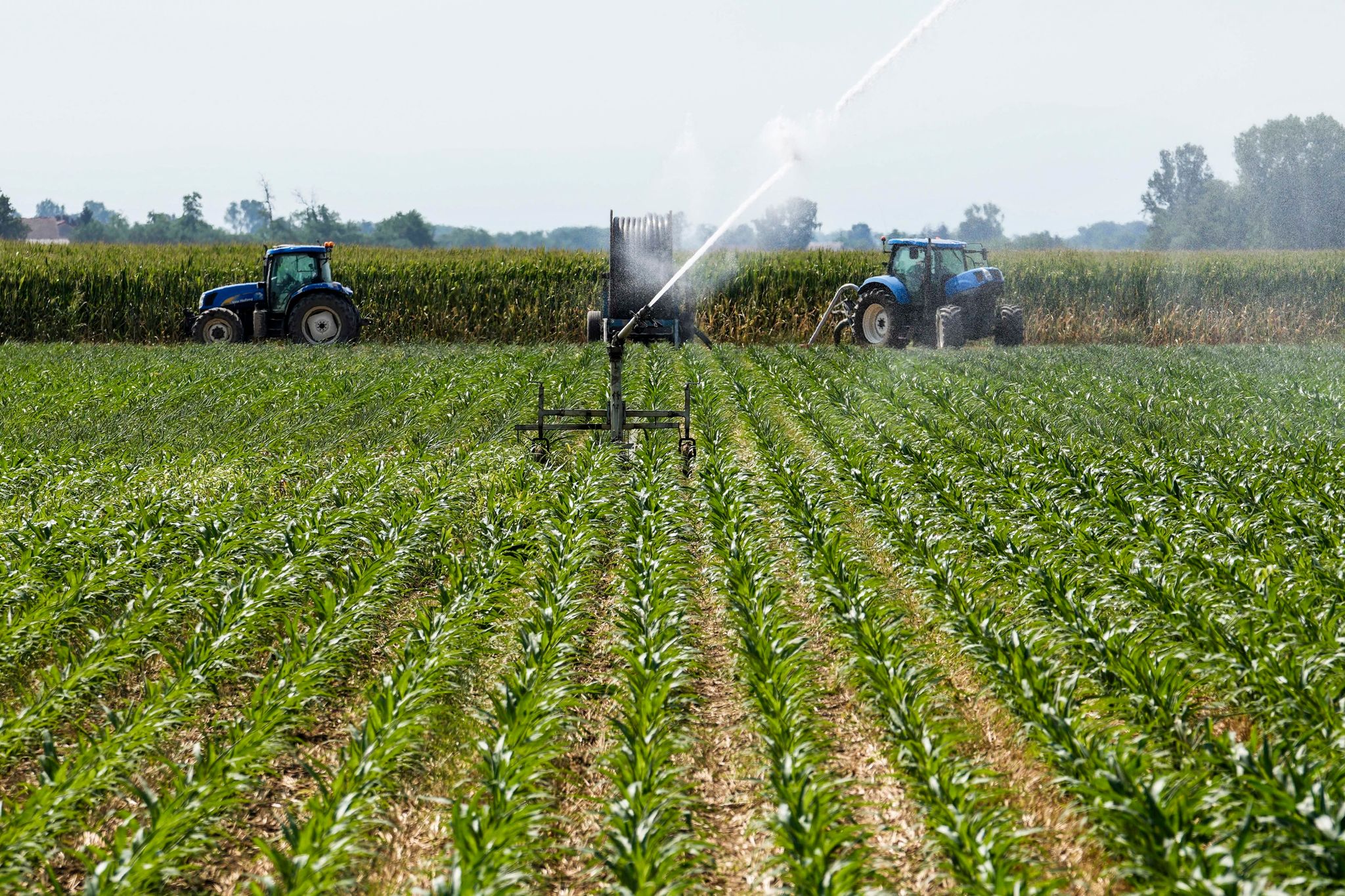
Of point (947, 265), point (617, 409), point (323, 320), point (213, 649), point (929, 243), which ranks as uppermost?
point (929, 243)

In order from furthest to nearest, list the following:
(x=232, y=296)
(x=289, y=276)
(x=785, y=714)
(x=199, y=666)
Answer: (x=232, y=296) → (x=289, y=276) → (x=199, y=666) → (x=785, y=714)

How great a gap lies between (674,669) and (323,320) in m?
19.8

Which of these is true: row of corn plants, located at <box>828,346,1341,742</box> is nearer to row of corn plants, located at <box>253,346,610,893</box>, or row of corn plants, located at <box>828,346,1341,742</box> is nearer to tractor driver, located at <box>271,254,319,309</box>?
row of corn plants, located at <box>253,346,610,893</box>

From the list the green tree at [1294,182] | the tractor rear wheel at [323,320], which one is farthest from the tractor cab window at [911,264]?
the green tree at [1294,182]

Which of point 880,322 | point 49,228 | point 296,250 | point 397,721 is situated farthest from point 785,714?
point 49,228

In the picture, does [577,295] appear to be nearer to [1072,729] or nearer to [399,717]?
[399,717]

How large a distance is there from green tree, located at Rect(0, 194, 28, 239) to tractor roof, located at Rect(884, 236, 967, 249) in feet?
234

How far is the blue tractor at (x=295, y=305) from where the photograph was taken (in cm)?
2423

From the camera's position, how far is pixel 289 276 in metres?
24.5

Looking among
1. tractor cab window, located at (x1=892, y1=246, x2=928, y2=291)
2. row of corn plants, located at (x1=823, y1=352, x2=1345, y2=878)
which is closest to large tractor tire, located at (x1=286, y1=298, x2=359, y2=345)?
tractor cab window, located at (x1=892, y1=246, x2=928, y2=291)

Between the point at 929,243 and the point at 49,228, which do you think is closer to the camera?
the point at 929,243

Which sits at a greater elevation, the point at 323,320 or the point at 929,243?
the point at 929,243

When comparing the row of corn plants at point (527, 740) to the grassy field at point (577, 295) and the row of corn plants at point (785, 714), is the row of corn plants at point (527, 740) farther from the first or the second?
the grassy field at point (577, 295)

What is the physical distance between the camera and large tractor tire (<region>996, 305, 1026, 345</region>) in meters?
23.7
